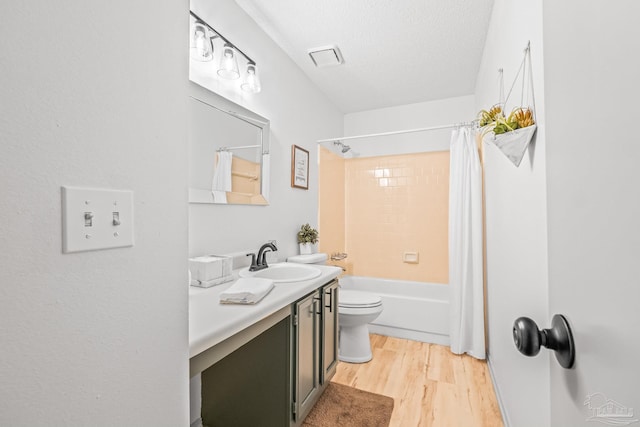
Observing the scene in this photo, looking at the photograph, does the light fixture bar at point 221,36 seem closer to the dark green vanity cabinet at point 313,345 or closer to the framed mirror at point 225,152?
the framed mirror at point 225,152

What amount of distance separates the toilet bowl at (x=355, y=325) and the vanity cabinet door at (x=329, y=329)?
0.37m

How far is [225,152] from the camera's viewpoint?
1824mm

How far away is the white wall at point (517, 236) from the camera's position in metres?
0.98

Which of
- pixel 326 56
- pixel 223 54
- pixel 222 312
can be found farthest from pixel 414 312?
pixel 223 54

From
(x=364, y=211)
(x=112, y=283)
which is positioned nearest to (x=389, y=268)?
(x=364, y=211)

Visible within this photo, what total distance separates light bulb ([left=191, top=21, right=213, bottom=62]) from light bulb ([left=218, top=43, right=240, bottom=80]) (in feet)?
0.46

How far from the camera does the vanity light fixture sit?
5.11 feet

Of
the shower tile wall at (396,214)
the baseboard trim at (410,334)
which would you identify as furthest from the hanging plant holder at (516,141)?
the baseboard trim at (410,334)

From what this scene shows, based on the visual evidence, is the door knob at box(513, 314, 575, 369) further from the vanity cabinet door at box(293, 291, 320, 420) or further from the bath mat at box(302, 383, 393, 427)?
the bath mat at box(302, 383, 393, 427)

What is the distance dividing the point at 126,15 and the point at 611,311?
2.96 ft

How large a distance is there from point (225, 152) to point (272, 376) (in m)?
1.29

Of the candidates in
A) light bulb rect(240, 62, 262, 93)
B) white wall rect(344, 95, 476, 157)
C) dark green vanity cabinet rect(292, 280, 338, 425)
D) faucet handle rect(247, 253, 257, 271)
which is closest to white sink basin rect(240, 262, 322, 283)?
faucet handle rect(247, 253, 257, 271)

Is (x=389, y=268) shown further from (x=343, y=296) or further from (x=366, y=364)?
(x=366, y=364)

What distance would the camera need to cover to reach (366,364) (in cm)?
237
